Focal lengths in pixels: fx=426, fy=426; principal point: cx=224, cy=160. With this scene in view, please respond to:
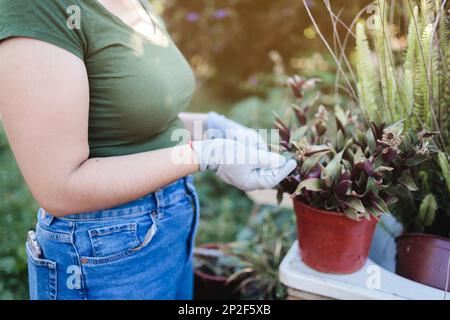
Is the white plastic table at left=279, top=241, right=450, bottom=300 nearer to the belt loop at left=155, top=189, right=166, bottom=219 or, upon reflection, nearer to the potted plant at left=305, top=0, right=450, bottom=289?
the potted plant at left=305, top=0, right=450, bottom=289

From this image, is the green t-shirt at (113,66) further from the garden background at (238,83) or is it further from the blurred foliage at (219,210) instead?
the blurred foliage at (219,210)

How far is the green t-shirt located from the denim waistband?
4.8 inches

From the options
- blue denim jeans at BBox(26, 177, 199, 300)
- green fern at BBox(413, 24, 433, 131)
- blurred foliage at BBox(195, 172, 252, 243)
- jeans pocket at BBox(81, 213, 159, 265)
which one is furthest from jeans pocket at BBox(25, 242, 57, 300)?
blurred foliage at BBox(195, 172, 252, 243)

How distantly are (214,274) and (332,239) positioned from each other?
977 mm

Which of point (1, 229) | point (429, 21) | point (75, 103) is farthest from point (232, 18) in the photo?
point (75, 103)

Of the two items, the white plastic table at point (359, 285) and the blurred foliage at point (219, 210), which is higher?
the white plastic table at point (359, 285)

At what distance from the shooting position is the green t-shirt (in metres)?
0.81

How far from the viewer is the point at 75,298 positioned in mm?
1046

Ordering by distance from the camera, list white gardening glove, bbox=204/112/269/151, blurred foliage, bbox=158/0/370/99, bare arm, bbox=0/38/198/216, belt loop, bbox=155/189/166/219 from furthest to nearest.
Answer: blurred foliage, bbox=158/0/370/99 → white gardening glove, bbox=204/112/269/151 → belt loop, bbox=155/189/166/219 → bare arm, bbox=0/38/198/216

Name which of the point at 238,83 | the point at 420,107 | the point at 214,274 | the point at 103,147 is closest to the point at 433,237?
the point at 420,107

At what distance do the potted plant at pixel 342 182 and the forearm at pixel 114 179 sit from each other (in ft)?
0.90

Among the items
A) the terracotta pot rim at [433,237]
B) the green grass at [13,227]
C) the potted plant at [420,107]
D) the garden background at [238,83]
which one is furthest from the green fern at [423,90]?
the green grass at [13,227]

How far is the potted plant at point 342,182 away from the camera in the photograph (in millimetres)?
955
